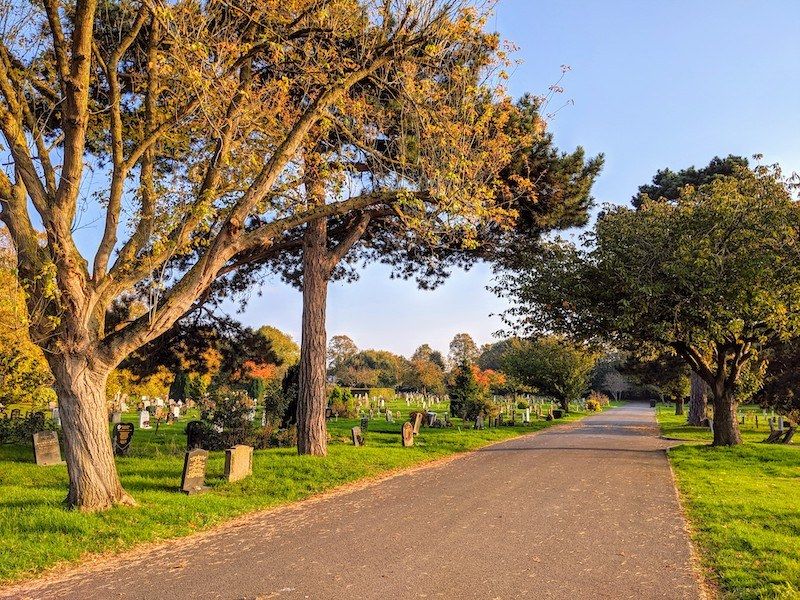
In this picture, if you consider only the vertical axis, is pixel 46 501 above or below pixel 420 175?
below

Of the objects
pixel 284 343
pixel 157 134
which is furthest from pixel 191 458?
pixel 284 343

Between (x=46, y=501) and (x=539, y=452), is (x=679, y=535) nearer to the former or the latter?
(x=46, y=501)

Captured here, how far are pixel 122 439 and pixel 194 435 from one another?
188 centimetres

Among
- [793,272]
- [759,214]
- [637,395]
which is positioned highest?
[759,214]

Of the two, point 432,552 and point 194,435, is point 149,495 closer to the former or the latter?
point 432,552

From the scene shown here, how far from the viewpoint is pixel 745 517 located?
8773 millimetres

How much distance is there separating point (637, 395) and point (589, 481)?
93929 mm

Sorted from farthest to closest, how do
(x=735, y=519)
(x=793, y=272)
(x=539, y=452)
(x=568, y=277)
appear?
(x=568, y=277) → (x=539, y=452) → (x=793, y=272) → (x=735, y=519)

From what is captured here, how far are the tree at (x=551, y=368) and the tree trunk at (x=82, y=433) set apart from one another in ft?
119

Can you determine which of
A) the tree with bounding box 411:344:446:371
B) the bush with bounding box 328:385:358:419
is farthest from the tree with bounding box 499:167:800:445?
the tree with bounding box 411:344:446:371

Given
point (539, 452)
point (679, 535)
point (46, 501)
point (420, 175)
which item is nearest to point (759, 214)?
point (539, 452)

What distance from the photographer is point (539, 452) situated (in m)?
17.9

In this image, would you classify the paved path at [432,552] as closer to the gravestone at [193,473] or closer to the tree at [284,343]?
the gravestone at [193,473]

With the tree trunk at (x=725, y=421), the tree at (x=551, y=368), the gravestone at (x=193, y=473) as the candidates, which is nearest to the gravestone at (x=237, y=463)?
the gravestone at (x=193, y=473)
